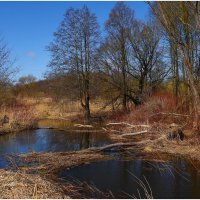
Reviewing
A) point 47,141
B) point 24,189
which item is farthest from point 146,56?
point 24,189

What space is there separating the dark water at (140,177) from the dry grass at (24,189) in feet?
4.81

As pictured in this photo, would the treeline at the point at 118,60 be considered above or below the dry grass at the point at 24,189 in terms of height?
above

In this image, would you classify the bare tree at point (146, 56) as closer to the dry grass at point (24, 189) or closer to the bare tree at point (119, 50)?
the bare tree at point (119, 50)

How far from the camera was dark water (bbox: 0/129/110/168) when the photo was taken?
42.4 ft

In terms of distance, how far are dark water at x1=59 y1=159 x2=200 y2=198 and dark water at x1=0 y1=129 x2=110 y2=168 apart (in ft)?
10.2

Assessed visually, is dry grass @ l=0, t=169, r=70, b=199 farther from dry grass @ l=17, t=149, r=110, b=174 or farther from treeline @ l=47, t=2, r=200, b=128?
→ treeline @ l=47, t=2, r=200, b=128

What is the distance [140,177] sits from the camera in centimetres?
884

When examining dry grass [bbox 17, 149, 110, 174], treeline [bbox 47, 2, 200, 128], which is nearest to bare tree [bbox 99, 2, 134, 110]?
treeline [bbox 47, 2, 200, 128]

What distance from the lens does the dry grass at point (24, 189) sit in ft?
19.7

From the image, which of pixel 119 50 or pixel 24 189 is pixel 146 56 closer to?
pixel 119 50

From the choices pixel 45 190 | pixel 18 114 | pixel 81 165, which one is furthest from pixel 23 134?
pixel 45 190

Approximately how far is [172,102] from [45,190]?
1232 cm

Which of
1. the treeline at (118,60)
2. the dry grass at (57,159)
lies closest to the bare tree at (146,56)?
the treeline at (118,60)

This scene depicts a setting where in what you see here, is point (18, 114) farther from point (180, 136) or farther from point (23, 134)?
point (180, 136)
